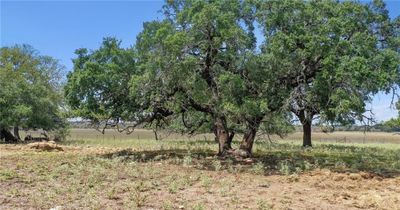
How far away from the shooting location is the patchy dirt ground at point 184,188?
10.3 metres

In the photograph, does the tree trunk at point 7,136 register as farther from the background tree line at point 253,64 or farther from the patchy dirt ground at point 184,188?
the patchy dirt ground at point 184,188

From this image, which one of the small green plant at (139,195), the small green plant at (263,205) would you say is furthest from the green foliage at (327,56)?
the small green plant at (139,195)

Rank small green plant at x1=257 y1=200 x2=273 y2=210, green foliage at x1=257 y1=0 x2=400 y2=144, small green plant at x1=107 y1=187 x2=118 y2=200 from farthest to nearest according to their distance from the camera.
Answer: green foliage at x1=257 y1=0 x2=400 y2=144
small green plant at x1=107 y1=187 x2=118 y2=200
small green plant at x1=257 y1=200 x2=273 y2=210

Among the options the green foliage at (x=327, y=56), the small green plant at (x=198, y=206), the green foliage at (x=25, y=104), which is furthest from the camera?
the green foliage at (x=25, y=104)

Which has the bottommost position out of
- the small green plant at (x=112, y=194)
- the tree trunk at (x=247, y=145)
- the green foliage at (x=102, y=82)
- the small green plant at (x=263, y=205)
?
the small green plant at (x=263, y=205)

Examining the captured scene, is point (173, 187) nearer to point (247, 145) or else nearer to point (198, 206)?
point (198, 206)

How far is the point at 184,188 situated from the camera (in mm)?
12289

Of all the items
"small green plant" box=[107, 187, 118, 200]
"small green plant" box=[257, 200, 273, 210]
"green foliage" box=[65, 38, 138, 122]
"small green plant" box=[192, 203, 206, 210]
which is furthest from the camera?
"green foliage" box=[65, 38, 138, 122]

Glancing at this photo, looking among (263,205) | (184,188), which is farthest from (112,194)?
(263,205)

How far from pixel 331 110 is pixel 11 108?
89.5 feet

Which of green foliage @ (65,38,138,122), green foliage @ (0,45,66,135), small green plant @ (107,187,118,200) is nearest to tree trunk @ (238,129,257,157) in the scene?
green foliage @ (65,38,138,122)

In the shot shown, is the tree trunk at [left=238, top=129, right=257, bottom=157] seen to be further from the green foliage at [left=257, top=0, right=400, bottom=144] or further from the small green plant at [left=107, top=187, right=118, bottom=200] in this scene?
the small green plant at [left=107, top=187, right=118, bottom=200]

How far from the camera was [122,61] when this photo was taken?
2012cm

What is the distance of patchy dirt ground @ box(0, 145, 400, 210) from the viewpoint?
10.3 metres
